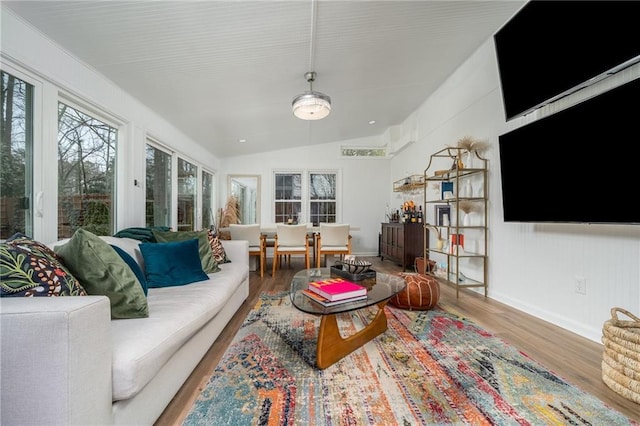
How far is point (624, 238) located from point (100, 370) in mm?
3062

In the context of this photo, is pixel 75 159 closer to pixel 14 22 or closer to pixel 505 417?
pixel 14 22

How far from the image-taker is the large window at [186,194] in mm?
4430

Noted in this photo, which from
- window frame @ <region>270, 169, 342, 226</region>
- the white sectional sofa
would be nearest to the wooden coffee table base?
the white sectional sofa

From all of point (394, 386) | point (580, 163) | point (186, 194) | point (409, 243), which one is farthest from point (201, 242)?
point (409, 243)

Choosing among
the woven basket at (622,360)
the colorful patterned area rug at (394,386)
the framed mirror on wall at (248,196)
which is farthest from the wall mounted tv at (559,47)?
the framed mirror on wall at (248,196)

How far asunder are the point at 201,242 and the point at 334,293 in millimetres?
1538

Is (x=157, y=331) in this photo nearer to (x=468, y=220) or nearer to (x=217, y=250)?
(x=217, y=250)

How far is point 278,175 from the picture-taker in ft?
22.0

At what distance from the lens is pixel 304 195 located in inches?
264

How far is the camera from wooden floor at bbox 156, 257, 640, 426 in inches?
56.0

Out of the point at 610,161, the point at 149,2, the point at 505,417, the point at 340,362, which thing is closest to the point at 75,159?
the point at 149,2

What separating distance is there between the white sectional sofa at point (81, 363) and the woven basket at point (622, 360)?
2.31 metres

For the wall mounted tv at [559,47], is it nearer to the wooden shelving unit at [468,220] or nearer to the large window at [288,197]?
the wooden shelving unit at [468,220]

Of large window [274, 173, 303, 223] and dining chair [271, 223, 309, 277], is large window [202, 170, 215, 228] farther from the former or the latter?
dining chair [271, 223, 309, 277]
